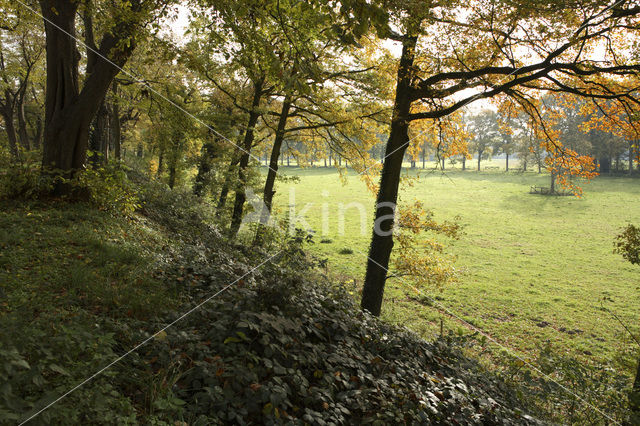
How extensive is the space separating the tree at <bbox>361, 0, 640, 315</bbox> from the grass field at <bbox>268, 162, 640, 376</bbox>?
297 centimetres

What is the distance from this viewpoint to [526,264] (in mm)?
20156

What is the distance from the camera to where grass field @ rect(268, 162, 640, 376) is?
12703mm

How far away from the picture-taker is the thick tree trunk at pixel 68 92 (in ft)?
25.4

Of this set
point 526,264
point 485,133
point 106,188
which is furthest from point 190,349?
point 485,133

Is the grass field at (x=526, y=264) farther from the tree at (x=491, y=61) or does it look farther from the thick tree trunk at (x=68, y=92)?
the thick tree trunk at (x=68, y=92)

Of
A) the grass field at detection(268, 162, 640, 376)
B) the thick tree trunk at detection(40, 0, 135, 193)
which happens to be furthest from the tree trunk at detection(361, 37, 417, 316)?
the thick tree trunk at detection(40, 0, 135, 193)

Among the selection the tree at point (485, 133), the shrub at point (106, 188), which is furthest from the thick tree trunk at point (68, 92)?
the tree at point (485, 133)

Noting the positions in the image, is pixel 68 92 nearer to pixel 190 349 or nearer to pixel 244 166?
pixel 190 349

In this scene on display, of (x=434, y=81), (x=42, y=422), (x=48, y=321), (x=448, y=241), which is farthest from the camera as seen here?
(x=448, y=241)

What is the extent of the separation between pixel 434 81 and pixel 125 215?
8.56m

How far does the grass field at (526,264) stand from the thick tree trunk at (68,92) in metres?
8.05

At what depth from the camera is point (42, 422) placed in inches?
83.5

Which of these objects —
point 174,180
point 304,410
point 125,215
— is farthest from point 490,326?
point 174,180

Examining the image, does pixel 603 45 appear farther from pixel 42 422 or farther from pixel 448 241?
pixel 448 241
